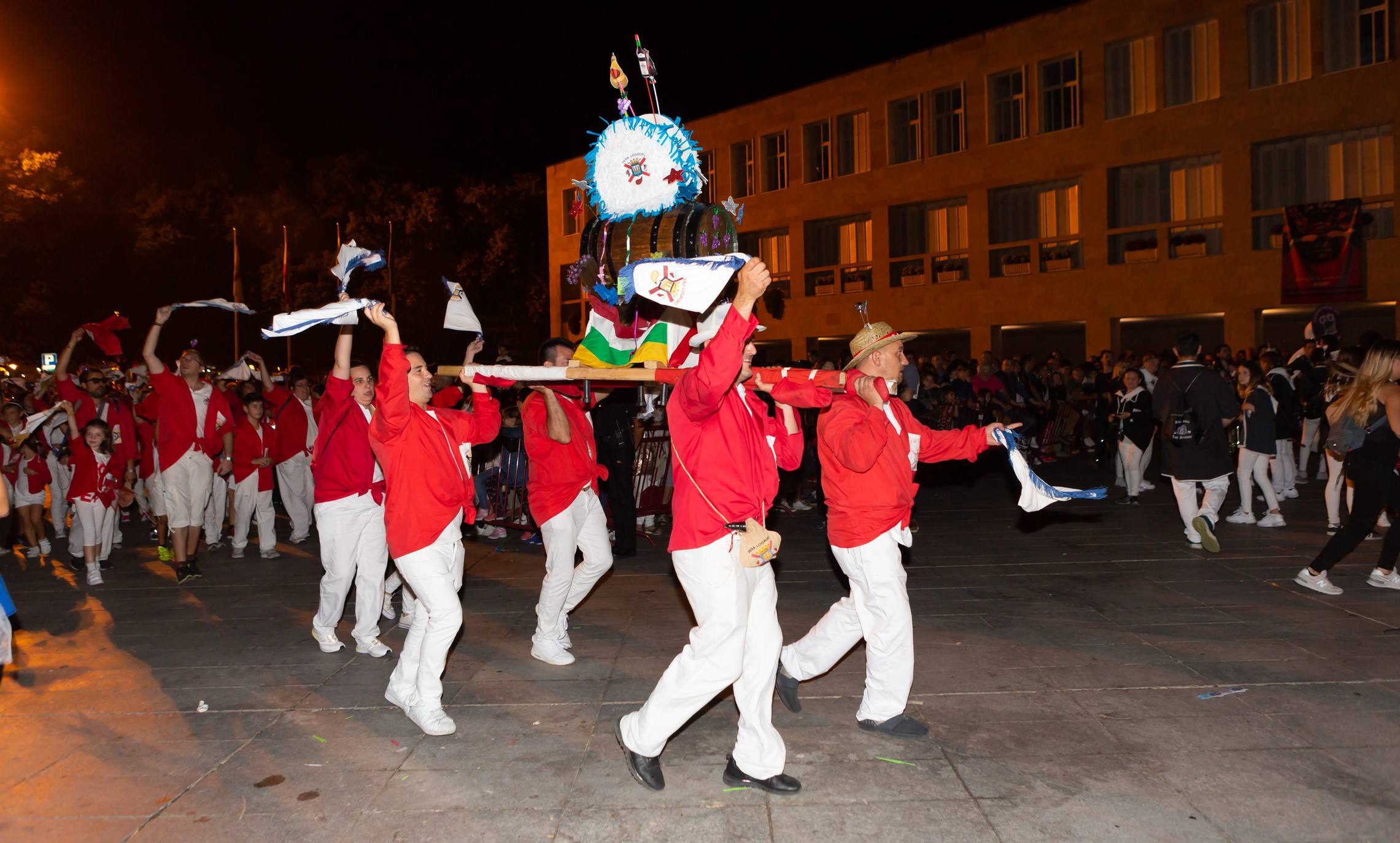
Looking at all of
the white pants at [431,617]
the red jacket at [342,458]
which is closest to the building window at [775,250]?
the red jacket at [342,458]

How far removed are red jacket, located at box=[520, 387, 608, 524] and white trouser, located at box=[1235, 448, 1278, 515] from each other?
770 centimetres

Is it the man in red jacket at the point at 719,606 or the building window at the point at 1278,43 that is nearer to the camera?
the man in red jacket at the point at 719,606

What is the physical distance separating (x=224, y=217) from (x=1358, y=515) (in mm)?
33422

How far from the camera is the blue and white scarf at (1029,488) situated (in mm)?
4758

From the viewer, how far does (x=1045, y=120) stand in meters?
24.7

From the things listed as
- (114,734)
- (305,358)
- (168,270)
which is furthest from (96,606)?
(305,358)

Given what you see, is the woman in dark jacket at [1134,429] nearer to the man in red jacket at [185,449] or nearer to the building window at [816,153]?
the man in red jacket at [185,449]

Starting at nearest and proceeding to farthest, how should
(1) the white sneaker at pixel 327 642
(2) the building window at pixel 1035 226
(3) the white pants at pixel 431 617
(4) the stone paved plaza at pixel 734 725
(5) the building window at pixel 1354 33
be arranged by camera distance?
(4) the stone paved plaza at pixel 734 725 → (3) the white pants at pixel 431 617 → (1) the white sneaker at pixel 327 642 → (5) the building window at pixel 1354 33 → (2) the building window at pixel 1035 226

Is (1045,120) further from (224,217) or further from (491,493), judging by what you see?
(224,217)

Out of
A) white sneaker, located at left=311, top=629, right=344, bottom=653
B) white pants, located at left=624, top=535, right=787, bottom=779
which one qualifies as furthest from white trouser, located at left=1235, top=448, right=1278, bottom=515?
white sneaker, located at left=311, top=629, right=344, bottom=653

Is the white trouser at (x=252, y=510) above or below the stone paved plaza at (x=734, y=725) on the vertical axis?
above

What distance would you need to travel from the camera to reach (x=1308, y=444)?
43.2 feet

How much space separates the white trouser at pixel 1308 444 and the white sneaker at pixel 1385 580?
647cm

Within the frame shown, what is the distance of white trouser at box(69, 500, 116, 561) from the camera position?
8.76 m
